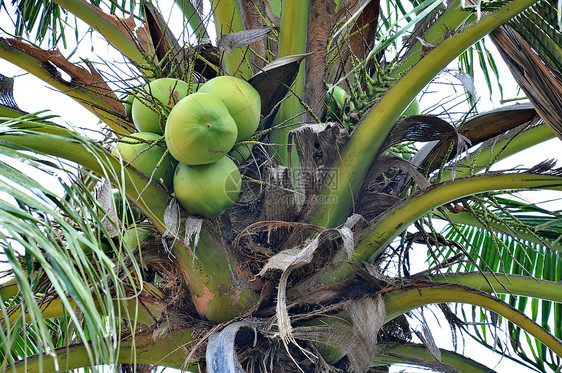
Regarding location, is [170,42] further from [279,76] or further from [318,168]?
[318,168]

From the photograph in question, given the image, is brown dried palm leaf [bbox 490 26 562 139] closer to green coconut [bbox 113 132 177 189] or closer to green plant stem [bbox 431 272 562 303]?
green plant stem [bbox 431 272 562 303]

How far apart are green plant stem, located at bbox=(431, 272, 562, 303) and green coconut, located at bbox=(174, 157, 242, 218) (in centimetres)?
62

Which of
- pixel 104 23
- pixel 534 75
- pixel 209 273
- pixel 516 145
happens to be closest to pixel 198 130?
pixel 209 273

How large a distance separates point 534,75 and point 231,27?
0.87 meters

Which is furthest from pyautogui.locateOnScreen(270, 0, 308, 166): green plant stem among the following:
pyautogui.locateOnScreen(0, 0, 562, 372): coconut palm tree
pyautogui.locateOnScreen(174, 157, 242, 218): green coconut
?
pyautogui.locateOnScreen(174, 157, 242, 218): green coconut

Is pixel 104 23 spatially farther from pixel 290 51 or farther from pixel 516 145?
pixel 516 145

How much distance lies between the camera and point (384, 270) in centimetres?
164

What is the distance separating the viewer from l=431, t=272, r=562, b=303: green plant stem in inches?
60.0

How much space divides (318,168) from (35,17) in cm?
163

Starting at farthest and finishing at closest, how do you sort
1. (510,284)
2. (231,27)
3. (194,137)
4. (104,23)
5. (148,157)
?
(104,23) → (231,27) → (510,284) → (148,157) → (194,137)

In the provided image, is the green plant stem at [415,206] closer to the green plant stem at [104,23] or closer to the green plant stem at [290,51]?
the green plant stem at [290,51]

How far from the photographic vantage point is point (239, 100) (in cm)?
134

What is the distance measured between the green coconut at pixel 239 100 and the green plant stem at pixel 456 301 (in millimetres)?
556

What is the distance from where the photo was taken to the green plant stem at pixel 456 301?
1387 mm
